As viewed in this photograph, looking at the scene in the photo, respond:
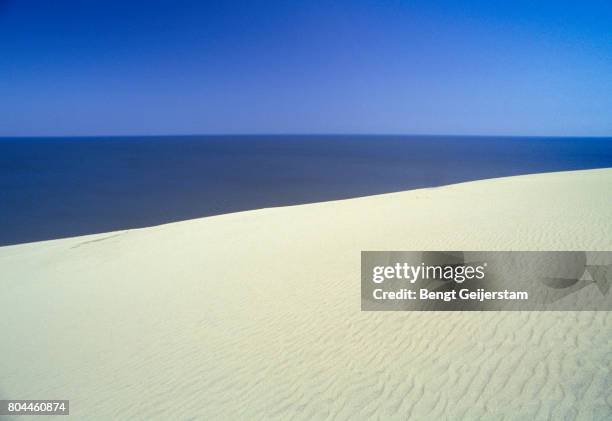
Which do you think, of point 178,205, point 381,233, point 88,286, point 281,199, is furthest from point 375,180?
point 88,286

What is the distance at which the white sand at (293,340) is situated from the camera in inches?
190

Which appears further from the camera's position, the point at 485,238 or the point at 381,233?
the point at 381,233

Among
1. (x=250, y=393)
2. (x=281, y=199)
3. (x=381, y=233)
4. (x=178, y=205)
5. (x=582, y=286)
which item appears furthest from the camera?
(x=281, y=199)

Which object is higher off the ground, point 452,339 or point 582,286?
point 582,286

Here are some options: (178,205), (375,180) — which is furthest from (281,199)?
→ (375,180)

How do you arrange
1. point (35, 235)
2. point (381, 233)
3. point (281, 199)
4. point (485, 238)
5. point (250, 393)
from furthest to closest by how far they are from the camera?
point (281, 199)
point (35, 235)
point (381, 233)
point (485, 238)
point (250, 393)

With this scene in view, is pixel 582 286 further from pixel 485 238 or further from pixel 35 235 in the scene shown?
pixel 35 235

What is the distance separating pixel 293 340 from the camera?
644cm

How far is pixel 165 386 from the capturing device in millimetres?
5590

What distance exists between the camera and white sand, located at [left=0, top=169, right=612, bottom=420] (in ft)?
15.8

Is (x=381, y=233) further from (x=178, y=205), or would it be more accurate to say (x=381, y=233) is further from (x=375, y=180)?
(x=375, y=180)

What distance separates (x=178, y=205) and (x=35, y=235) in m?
11.5

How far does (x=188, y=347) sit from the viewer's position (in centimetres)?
665

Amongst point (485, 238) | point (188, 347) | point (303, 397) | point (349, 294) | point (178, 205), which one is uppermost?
point (178, 205)
